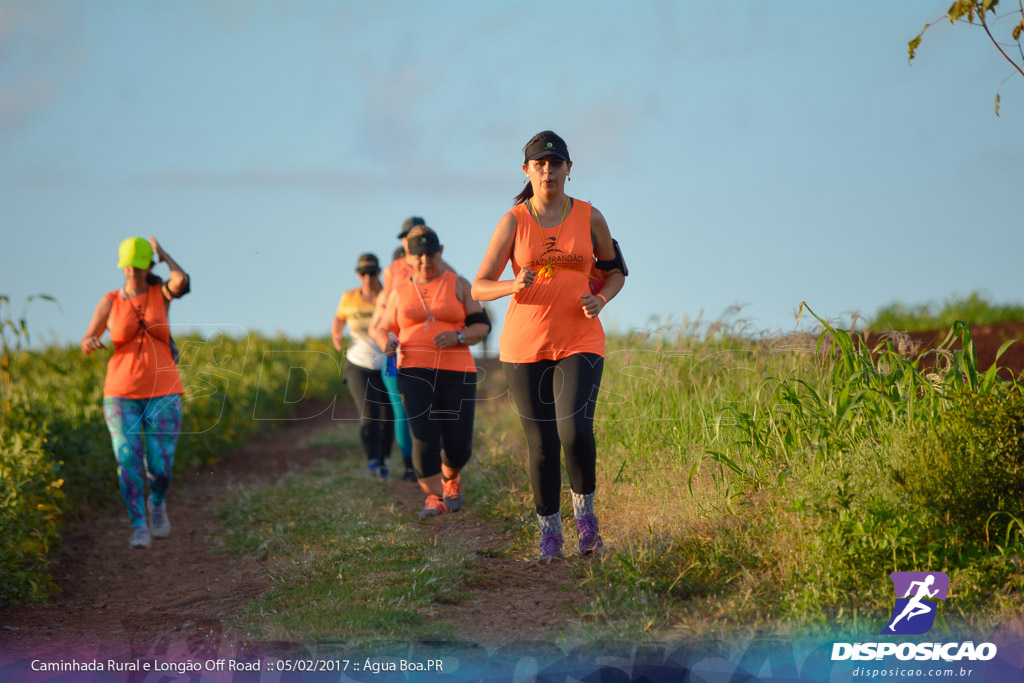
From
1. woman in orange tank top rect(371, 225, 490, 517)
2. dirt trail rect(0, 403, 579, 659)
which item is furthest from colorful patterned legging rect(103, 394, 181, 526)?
woman in orange tank top rect(371, 225, 490, 517)

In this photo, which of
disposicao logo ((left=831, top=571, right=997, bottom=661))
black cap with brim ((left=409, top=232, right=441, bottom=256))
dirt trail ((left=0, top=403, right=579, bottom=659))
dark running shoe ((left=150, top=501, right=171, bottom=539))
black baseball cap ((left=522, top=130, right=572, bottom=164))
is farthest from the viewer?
dark running shoe ((left=150, top=501, right=171, bottom=539))

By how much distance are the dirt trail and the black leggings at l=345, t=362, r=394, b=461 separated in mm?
817

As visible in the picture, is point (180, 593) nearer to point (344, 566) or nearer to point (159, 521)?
point (344, 566)

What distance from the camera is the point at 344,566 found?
19.7 ft

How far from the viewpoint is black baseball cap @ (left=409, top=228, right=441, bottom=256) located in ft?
23.4

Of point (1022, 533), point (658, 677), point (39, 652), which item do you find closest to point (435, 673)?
point (658, 677)

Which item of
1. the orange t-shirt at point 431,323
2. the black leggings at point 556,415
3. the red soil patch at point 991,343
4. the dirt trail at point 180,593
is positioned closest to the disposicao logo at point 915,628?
the dirt trail at point 180,593

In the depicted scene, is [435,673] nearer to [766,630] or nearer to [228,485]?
[766,630]

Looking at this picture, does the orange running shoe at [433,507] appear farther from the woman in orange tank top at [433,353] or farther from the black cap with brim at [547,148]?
the black cap with brim at [547,148]

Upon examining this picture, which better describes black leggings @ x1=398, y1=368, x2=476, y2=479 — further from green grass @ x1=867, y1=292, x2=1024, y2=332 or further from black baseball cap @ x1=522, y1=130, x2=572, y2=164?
green grass @ x1=867, y1=292, x2=1024, y2=332

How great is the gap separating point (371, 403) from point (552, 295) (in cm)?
459

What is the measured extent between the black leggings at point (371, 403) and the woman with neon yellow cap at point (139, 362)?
6.64 ft

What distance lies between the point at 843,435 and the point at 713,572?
110 cm

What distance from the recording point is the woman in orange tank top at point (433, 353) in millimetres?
7176
